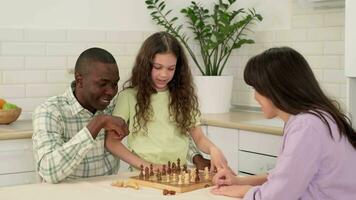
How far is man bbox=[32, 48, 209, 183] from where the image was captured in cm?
204

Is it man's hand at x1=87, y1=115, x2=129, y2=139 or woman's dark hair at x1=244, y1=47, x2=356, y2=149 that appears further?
man's hand at x1=87, y1=115, x2=129, y2=139

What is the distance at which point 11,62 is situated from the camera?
3412 millimetres

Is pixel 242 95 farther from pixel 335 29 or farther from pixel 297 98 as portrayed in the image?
pixel 297 98

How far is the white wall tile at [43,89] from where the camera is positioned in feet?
11.5

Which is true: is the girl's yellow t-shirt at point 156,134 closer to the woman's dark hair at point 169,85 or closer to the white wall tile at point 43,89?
the woman's dark hair at point 169,85

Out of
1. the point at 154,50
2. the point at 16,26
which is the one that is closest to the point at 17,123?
the point at 16,26

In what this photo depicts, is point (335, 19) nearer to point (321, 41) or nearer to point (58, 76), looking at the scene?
point (321, 41)

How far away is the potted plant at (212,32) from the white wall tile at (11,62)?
0.93 m

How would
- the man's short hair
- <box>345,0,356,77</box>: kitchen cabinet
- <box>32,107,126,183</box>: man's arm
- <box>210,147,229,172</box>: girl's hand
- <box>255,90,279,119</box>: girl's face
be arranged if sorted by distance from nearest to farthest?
<box>255,90,279,119</box>: girl's face → <box>32,107,126,183</box>: man's arm → <box>210,147,229,172</box>: girl's hand → the man's short hair → <box>345,0,356,77</box>: kitchen cabinet

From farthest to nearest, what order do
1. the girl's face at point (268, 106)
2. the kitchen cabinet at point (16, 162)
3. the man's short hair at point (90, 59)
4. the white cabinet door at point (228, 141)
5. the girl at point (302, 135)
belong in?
the white cabinet door at point (228, 141) → the kitchen cabinet at point (16, 162) → the man's short hair at point (90, 59) → the girl's face at point (268, 106) → the girl at point (302, 135)

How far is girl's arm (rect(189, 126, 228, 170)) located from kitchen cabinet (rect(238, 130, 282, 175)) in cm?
65

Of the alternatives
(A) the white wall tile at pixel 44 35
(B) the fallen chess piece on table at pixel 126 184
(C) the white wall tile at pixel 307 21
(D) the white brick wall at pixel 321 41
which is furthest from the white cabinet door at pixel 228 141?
(B) the fallen chess piece on table at pixel 126 184

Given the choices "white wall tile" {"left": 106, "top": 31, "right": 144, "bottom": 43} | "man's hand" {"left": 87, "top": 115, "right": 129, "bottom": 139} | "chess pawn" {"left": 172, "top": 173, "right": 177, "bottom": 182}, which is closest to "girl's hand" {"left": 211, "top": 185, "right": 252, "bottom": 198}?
"chess pawn" {"left": 172, "top": 173, "right": 177, "bottom": 182}

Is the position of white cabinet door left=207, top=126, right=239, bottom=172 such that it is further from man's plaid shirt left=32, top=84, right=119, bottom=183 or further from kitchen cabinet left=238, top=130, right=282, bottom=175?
man's plaid shirt left=32, top=84, right=119, bottom=183
